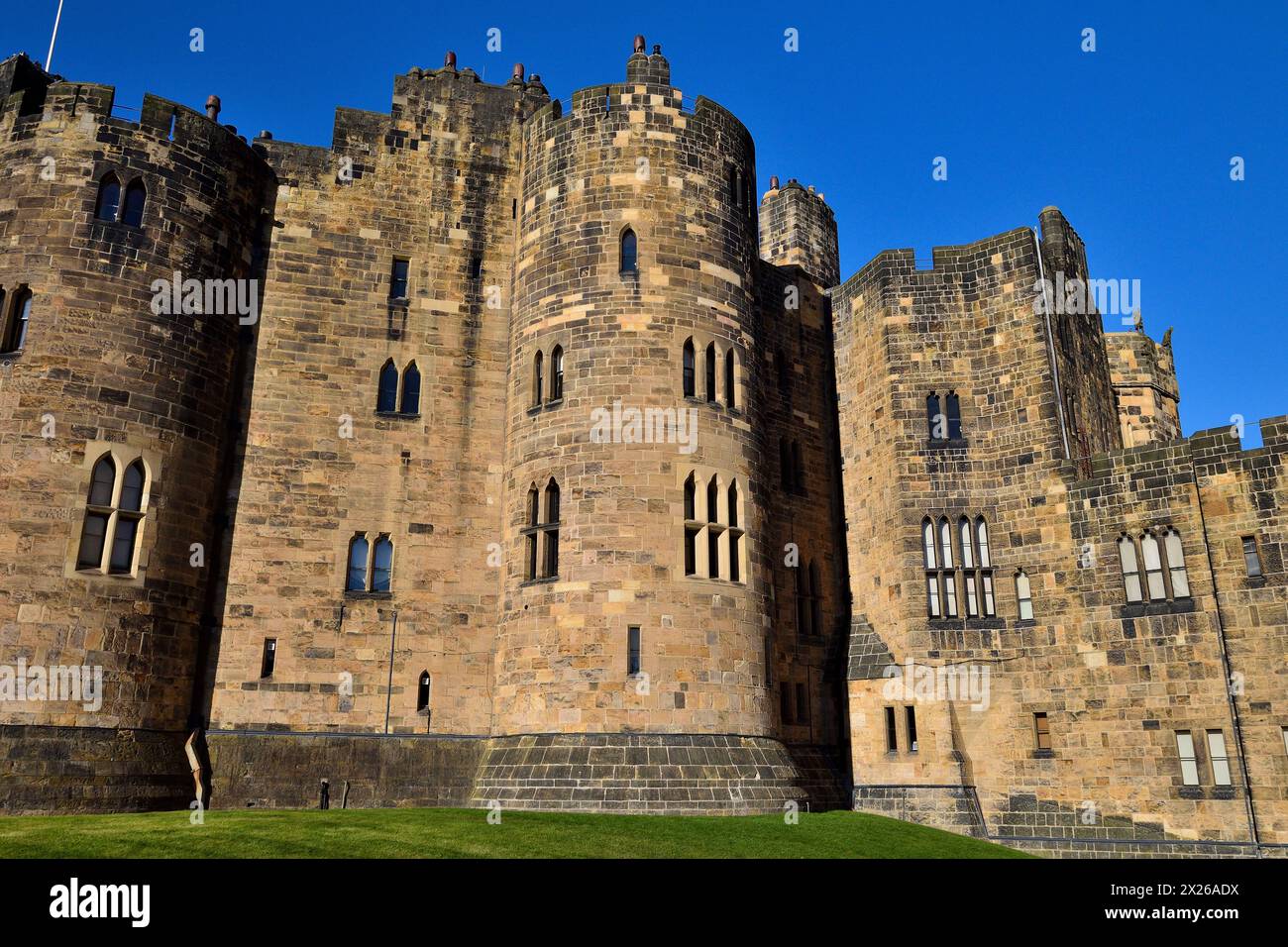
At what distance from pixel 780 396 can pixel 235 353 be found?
15.0 metres

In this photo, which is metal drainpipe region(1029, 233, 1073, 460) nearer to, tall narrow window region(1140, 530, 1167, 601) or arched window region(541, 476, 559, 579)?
tall narrow window region(1140, 530, 1167, 601)

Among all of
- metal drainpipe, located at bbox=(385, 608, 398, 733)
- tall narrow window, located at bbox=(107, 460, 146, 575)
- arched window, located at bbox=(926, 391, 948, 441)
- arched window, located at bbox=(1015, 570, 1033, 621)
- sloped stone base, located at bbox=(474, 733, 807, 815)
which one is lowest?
sloped stone base, located at bbox=(474, 733, 807, 815)

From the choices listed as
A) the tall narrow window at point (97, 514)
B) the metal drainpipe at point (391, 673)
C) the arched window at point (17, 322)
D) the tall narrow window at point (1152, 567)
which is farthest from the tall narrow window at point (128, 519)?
the tall narrow window at point (1152, 567)

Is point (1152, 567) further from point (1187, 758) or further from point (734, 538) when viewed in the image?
point (734, 538)

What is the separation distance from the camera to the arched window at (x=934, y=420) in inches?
1032

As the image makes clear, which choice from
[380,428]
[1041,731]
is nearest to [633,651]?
[380,428]

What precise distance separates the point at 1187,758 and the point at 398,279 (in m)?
22.4

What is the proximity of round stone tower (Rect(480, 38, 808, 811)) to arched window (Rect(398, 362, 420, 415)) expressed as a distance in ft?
8.54

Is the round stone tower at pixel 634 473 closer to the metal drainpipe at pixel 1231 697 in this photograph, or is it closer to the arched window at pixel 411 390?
the arched window at pixel 411 390

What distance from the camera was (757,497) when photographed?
23.4 meters

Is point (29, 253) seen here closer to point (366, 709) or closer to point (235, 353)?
point (235, 353)

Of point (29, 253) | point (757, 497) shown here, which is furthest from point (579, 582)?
point (29, 253)

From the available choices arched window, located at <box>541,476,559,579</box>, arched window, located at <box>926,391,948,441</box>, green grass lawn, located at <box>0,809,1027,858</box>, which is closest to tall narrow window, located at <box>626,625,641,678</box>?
arched window, located at <box>541,476,559,579</box>

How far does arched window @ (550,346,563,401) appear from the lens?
76.2ft
